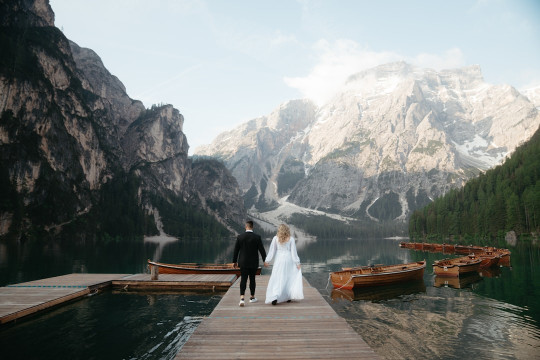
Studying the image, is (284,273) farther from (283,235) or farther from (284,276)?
(283,235)

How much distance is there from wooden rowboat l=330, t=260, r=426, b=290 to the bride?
19.9 meters

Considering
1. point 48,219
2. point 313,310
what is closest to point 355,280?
point 313,310

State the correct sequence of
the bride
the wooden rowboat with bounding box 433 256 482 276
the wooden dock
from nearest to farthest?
the wooden dock
the bride
the wooden rowboat with bounding box 433 256 482 276

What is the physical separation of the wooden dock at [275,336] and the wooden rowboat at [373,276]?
21115 millimetres

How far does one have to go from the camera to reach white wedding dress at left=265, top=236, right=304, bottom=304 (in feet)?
51.3

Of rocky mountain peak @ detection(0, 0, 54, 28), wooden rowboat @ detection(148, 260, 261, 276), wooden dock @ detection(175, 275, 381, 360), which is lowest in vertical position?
wooden rowboat @ detection(148, 260, 261, 276)

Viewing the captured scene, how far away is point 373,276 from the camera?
116ft

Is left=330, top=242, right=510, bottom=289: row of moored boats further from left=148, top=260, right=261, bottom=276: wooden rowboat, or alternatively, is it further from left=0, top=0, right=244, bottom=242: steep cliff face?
left=0, top=0, right=244, bottom=242: steep cliff face

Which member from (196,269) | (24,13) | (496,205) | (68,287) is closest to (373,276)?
(196,269)

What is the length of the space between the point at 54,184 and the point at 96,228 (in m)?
32.7

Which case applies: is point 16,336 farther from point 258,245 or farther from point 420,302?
point 420,302

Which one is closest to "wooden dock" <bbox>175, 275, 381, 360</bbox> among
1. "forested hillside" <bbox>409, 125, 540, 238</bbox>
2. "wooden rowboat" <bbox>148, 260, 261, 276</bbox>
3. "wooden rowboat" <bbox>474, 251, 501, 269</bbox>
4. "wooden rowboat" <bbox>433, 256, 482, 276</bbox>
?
"wooden rowboat" <bbox>148, 260, 261, 276</bbox>

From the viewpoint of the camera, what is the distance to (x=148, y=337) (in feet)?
57.1

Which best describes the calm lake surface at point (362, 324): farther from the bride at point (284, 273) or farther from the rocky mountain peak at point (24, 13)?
the rocky mountain peak at point (24, 13)
